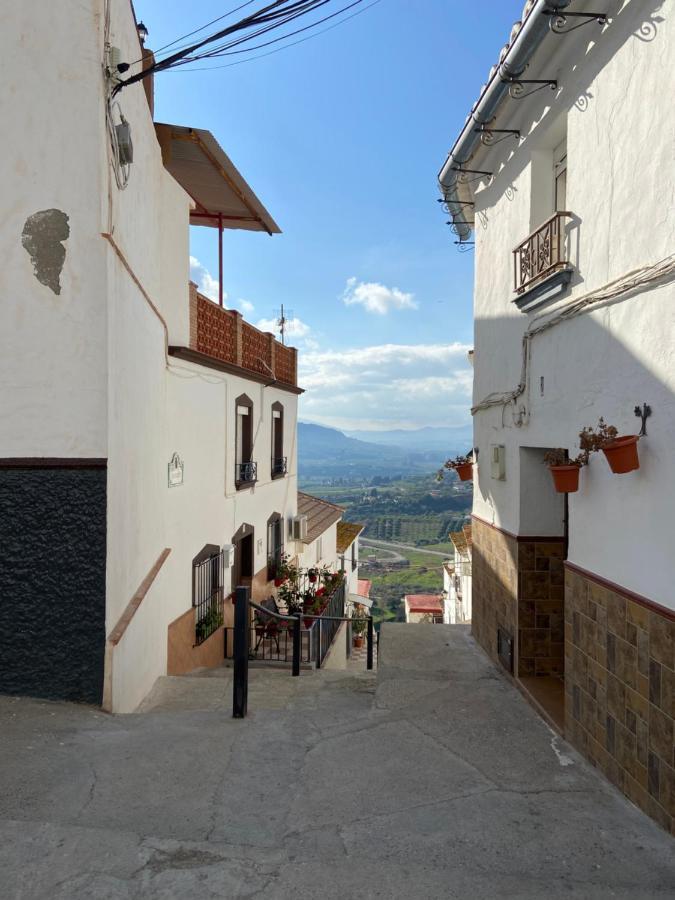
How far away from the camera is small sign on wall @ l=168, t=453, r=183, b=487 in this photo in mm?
7731

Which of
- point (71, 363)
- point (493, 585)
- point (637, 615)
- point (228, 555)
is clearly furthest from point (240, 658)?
point (228, 555)

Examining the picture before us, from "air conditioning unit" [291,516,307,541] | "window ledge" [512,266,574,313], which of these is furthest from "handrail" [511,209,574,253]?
"air conditioning unit" [291,516,307,541]

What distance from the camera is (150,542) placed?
21.6 feet

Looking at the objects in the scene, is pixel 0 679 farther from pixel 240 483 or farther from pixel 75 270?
pixel 240 483

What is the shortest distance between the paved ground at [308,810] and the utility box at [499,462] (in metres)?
2.73

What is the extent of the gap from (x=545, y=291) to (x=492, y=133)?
7.60ft

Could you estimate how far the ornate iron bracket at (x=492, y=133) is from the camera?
623cm

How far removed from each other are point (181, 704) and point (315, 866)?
3.12 metres

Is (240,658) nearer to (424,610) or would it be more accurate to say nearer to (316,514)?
(316,514)

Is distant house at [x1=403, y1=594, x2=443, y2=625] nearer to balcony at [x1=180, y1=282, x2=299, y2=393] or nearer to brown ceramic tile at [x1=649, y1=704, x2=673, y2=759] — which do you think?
balcony at [x1=180, y1=282, x2=299, y2=393]

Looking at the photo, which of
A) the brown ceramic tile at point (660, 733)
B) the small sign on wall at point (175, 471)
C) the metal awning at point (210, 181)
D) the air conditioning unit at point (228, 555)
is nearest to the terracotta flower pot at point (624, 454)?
the brown ceramic tile at point (660, 733)

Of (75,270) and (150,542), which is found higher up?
(75,270)

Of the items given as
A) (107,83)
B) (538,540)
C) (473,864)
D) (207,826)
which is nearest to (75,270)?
(107,83)

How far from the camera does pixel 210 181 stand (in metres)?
9.66
